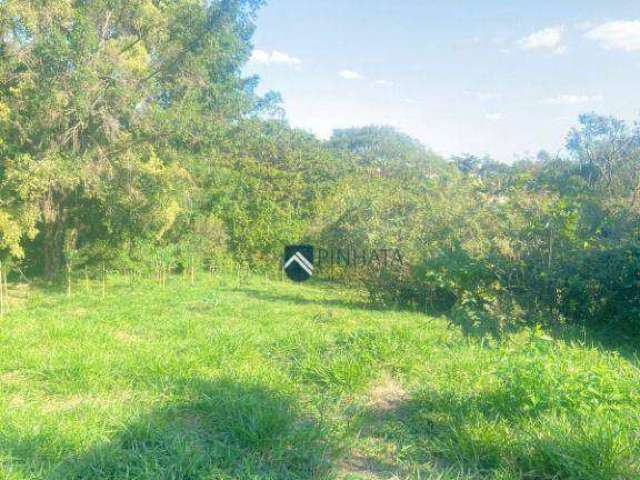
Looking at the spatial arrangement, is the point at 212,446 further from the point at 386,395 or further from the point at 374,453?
the point at 386,395

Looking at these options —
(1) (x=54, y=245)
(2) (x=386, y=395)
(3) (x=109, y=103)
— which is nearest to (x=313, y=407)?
(2) (x=386, y=395)

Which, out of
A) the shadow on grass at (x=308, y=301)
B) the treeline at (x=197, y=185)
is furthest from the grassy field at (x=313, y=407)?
the shadow on grass at (x=308, y=301)

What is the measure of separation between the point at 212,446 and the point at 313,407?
83 cm

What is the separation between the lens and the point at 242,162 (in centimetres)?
1778

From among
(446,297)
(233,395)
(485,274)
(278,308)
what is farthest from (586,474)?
(446,297)

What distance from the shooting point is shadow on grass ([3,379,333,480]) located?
2.62 meters

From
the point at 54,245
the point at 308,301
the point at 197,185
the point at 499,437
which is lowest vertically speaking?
the point at 308,301

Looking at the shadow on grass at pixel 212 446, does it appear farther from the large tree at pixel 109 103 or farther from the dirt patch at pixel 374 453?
the large tree at pixel 109 103

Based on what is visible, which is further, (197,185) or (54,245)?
(197,185)

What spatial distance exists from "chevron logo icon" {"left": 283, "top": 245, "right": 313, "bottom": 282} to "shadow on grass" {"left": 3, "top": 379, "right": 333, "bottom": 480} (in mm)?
11701

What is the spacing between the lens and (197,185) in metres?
13.8

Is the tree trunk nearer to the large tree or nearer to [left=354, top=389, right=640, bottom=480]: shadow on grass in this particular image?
the large tree

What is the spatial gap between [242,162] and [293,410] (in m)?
15.1

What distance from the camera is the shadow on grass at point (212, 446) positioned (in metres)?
2.62
